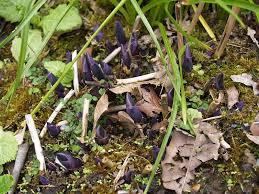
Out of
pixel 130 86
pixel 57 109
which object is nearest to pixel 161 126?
pixel 130 86

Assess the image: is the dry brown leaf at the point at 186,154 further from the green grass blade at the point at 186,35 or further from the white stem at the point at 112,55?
the white stem at the point at 112,55

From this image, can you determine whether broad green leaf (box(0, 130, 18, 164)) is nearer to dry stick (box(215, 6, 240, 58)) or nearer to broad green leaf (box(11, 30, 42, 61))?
broad green leaf (box(11, 30, 42, 61))

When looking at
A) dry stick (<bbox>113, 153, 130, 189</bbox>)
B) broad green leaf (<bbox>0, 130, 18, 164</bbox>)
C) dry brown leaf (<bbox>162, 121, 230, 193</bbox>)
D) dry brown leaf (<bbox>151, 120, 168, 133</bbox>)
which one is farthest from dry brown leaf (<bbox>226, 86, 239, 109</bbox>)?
broad green leaf (<bbox>0, 130, 18, 164</bbox>)

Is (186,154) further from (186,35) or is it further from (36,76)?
(36,76)

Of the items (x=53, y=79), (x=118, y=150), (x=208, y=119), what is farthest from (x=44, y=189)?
(x=208, y=119)

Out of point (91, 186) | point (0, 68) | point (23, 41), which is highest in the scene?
point (23, 41)

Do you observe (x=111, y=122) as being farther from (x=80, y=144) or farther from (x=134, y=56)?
(x=134, y=56)

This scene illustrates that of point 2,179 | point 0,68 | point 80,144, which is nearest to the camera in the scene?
point 2,179
